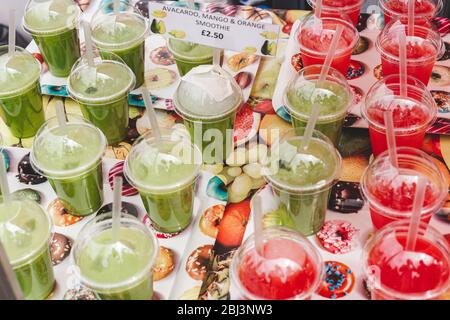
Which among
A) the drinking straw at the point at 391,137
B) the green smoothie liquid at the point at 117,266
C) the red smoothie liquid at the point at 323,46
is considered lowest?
the green smoothie liquid at the point at 117,266

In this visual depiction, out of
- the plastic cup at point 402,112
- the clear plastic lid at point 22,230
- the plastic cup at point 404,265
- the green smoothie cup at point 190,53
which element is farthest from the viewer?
the green smoothie cup at point 190,53

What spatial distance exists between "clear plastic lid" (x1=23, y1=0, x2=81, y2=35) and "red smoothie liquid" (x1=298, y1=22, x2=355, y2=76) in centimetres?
94

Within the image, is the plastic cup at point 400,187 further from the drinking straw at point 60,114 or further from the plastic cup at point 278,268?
the drinking straw at point 60,114

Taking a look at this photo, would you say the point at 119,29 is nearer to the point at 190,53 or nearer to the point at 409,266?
the point at 190,53

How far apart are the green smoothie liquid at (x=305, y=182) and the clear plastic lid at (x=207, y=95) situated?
318 millimetres

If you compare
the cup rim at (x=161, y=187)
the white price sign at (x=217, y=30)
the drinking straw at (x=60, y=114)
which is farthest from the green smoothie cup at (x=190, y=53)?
the drinking straw at (x=60, y=114)

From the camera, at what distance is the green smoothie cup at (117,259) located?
1.70 metres

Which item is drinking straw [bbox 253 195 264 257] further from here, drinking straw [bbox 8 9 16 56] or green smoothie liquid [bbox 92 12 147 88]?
drinking straw [bbox 8 9 16 56]

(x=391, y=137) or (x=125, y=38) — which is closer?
(x=391, y=137)

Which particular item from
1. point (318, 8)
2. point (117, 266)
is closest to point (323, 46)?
point (318, 8)

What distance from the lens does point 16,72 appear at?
2.35 metres

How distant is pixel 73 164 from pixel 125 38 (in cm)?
71
